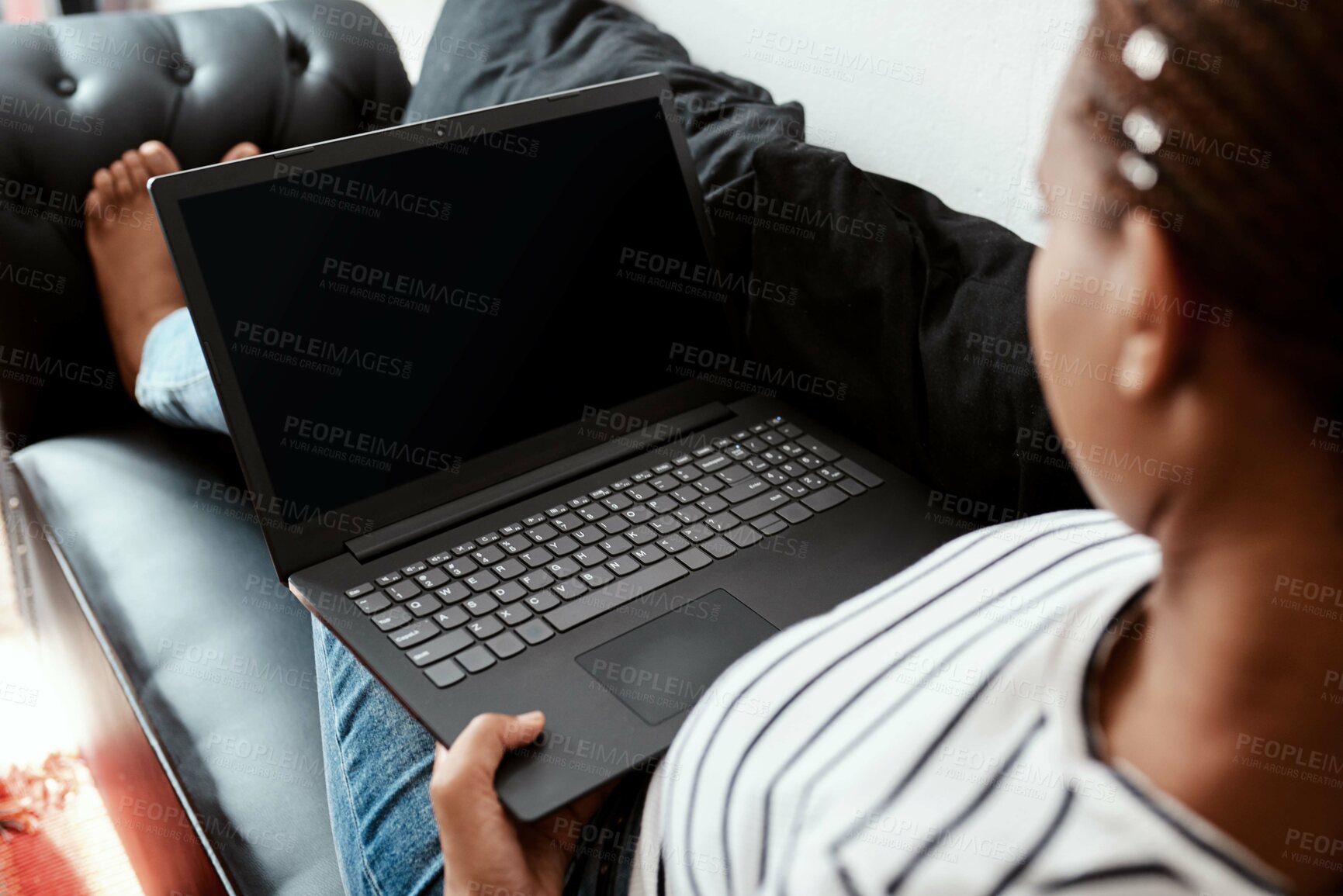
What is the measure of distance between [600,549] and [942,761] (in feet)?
1.27

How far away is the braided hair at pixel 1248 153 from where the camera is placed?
339mm

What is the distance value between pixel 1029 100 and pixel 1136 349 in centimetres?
70

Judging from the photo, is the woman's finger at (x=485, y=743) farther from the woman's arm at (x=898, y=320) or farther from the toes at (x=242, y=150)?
the toes at (x=242, y=150)

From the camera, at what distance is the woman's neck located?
403mm

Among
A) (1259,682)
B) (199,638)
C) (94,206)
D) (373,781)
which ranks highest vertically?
(1259,682)

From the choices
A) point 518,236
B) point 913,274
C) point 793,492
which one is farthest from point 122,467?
point 913,274

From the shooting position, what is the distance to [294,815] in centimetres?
89

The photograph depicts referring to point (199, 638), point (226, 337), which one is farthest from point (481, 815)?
point (199, 638)

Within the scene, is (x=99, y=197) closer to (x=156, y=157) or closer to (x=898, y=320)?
(x=156, y=157)

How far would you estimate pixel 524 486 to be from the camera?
0.88 metres

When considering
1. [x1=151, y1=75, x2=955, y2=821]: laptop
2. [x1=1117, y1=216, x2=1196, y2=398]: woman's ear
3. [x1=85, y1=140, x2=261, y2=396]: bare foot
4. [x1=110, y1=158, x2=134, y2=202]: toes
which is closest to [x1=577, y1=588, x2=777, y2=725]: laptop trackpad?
[x1=151, y1=75, x2=955, y2=821]: laptop

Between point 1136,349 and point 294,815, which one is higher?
point 1136,349

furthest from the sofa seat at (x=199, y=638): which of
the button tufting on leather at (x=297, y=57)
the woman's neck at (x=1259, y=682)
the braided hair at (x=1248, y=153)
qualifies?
the braided hair at (x=1248, y=153)

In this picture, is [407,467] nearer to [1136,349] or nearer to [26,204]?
[1136,349]
